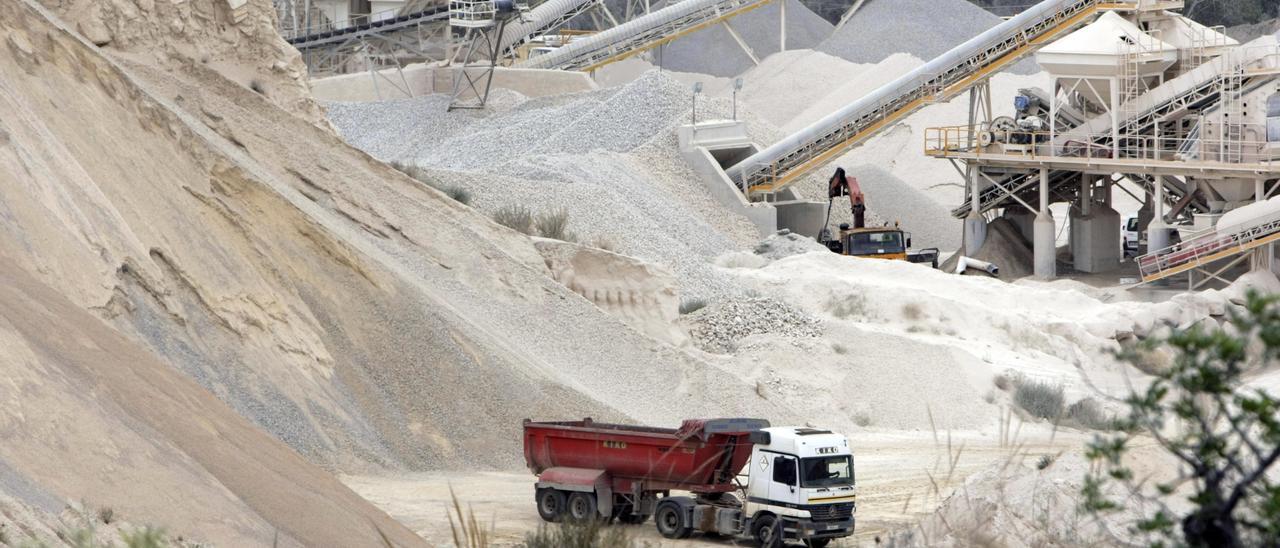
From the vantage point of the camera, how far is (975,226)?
4000 centimetres

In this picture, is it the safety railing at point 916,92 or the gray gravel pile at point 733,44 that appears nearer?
the safety railing at point 916,92

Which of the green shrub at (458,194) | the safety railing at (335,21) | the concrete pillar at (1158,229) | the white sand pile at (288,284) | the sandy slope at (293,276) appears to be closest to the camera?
the white sand pile at (288,284)

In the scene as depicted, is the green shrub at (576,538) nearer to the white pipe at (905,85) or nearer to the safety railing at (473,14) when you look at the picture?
the white pipe at (905,85)

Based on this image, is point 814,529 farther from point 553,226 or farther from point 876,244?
point 876,244

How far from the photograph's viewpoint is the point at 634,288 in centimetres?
2623

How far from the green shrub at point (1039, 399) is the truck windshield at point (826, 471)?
32.0 feet

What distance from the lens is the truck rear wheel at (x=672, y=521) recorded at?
1563 centimetres

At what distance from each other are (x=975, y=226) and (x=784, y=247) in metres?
6.43

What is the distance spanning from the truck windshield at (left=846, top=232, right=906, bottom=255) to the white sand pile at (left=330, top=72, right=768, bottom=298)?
2.67 m

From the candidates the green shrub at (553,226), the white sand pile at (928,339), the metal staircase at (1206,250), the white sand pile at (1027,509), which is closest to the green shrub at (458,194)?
the green shrub at (553,226)

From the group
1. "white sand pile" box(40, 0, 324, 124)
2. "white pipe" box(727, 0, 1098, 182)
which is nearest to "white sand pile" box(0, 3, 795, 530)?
"white sand pile" box(40, 0, 324, 124)

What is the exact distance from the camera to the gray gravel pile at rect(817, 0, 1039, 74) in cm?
6100

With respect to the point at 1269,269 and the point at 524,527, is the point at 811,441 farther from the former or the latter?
the point at 1269,269

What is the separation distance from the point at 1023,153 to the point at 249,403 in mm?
25755
